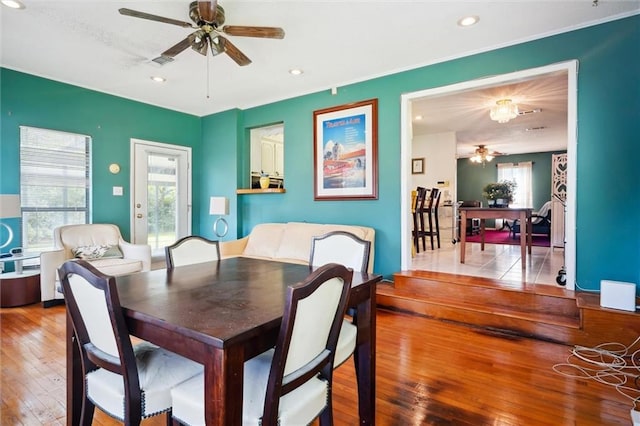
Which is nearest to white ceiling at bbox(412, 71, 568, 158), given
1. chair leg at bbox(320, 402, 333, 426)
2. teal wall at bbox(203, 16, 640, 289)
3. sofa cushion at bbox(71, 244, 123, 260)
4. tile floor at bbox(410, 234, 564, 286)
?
teal wall at bbox(203, 16, 640, 289)

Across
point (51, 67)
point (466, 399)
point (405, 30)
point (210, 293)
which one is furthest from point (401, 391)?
point (51, 67)

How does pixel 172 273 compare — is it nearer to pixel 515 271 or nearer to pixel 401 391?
pixel 401 391

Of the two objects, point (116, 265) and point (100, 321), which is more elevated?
point (100, 321)

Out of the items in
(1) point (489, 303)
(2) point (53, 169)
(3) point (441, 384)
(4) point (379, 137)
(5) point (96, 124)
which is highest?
(5) point (96, 124)

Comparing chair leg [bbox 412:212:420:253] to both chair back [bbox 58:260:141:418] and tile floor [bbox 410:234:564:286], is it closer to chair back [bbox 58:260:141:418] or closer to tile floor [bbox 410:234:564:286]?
tile floor [bbox 410:234:564:286]

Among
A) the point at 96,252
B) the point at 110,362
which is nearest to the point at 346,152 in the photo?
the point at 96,252

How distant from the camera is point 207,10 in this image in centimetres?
230

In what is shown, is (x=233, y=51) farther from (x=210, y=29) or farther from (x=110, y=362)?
(x=110, y=362)

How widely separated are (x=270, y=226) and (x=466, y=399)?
10.7ft

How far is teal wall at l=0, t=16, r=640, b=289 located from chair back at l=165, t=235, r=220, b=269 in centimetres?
218

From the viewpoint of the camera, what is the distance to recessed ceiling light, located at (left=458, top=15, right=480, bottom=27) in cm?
270

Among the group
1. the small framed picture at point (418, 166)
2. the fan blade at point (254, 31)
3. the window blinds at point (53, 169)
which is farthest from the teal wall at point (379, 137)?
the small framed picture at point (418, 166)

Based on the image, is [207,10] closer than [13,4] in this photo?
Yes

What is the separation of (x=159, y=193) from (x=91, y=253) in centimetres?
156
